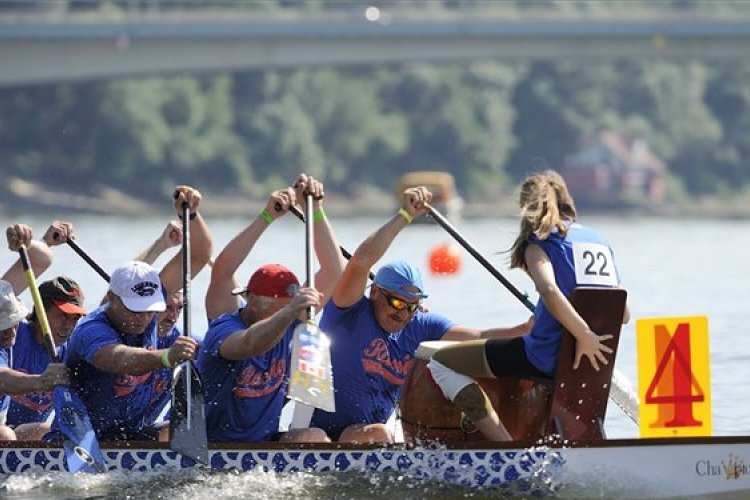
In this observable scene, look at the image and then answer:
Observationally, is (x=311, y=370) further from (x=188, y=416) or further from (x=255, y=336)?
(x=188, y=416)

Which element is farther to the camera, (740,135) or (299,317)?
(740,135)

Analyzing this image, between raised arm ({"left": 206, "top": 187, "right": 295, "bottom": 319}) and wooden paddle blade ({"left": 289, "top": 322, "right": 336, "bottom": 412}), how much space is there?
0.77m

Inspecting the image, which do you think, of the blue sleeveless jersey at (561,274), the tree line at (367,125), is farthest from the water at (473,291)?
the tree line at (367,125)

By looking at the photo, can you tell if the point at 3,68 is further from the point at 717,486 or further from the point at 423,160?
the point at 717,486

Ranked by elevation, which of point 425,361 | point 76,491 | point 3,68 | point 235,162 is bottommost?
point 76,491

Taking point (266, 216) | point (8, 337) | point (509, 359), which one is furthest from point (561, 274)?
point (8, 337)

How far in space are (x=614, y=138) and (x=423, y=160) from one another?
56.3ft

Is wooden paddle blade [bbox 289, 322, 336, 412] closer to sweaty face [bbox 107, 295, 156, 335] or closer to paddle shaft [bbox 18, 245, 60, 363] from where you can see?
sweaty face [bbox 107, 295, 156, 335]

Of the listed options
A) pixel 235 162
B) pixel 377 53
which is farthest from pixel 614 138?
pixel 377 53

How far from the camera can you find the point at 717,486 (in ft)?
26.0

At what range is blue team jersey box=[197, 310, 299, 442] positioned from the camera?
8312mm

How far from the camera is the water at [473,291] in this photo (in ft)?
27.5

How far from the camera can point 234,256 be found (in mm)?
8719

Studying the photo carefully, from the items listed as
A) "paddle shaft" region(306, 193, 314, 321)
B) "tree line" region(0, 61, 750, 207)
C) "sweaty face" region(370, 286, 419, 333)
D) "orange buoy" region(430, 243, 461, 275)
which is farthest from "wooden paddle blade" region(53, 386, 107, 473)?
"tree line" region(0, 61, 750, 207)
